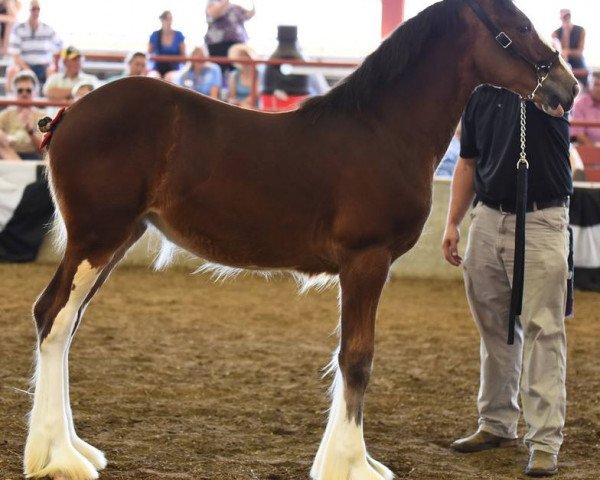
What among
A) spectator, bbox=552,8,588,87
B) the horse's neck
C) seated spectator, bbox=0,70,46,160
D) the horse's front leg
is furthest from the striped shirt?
the horse's front leg

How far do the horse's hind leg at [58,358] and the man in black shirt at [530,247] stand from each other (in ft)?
5.65

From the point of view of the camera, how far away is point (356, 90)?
401 centimetres

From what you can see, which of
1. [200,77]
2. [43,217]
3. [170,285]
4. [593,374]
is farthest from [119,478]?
[200,77]

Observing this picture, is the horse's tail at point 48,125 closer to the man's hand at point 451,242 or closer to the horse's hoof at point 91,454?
the horse's hoof at point 91,454

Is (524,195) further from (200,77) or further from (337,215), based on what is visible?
(200,77)

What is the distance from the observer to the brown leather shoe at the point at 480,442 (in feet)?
15.0

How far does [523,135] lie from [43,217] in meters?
6.70

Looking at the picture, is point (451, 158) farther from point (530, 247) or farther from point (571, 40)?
point (571, 40)

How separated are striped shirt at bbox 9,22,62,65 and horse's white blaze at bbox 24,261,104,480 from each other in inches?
409

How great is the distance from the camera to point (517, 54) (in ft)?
13.0

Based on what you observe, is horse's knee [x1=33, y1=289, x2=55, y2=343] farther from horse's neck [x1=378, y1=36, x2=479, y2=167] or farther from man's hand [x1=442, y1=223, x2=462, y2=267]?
man's hand [x1=442, y1=223, x2=462, y2=267]

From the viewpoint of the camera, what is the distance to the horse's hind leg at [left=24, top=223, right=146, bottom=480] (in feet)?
12.7

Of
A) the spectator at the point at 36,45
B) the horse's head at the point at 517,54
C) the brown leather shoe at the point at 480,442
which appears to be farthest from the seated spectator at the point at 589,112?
the horse's head at the point at 517,54

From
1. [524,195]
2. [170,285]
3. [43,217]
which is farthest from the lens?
[43,217]
